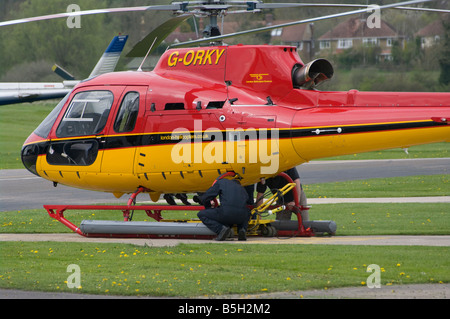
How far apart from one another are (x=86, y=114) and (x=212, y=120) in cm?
275

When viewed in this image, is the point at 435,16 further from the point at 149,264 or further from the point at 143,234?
the point at 149,264

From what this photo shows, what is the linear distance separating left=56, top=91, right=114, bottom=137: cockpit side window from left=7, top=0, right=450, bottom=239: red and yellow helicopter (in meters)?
0.02

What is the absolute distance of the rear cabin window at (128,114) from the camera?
1516 centimetres

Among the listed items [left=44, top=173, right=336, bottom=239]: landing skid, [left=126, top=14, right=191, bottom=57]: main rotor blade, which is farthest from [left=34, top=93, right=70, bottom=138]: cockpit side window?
[left=44, top=173, right=336, bottom=239]: landing skid

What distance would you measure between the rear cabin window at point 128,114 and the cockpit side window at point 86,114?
28cm

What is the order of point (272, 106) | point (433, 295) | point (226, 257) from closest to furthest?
point (433, 295), point (226, 257), point (272, 106)

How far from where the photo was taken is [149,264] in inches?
467

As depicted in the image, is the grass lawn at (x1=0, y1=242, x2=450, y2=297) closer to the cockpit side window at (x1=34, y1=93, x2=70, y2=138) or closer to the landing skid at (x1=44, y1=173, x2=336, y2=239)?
the landing skid at (x1=44, y1=173, x2=336, y2=239)

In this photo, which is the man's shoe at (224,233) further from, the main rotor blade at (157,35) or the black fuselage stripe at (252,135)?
the main rotor blade at (157,35)

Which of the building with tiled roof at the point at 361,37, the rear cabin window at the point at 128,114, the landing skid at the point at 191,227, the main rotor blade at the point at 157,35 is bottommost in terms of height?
the landing skid at the point at 191,227

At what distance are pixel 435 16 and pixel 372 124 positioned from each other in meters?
28.1

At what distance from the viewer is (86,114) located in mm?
15602

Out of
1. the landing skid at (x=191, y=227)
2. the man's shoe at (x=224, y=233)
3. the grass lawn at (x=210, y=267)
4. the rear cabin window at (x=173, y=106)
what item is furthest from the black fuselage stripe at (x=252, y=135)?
the grass lawn at (x=210, y=267)

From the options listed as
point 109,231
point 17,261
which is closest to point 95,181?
point 109,231
